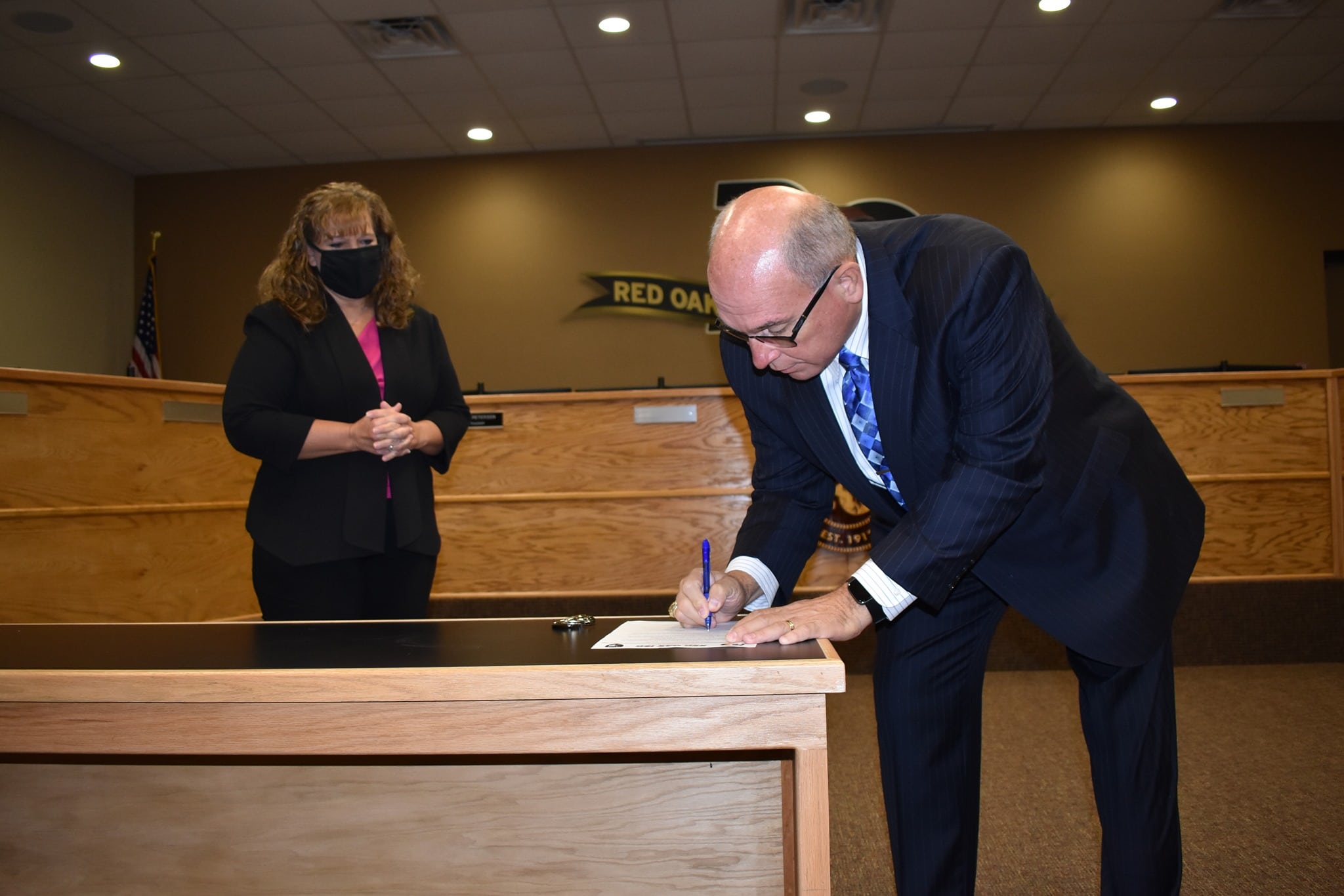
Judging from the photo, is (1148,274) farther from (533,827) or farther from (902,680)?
(533,827)

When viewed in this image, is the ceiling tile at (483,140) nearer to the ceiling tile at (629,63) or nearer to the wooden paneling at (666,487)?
the ceiling tile at (629,63)

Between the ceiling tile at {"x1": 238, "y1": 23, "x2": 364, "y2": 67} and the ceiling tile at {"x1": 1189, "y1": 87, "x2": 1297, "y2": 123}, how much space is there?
19.0 ft

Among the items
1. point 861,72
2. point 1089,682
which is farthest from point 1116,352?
point 1089,682

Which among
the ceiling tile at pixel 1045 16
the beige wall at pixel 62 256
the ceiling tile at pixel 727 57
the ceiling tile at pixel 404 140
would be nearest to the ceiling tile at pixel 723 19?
the ceiling tile at pixel 727 57

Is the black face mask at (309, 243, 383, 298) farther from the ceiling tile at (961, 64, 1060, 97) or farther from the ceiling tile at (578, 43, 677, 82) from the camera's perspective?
the ceiling tile at (961, 64, 1060, 97)

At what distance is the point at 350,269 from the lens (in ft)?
6.34

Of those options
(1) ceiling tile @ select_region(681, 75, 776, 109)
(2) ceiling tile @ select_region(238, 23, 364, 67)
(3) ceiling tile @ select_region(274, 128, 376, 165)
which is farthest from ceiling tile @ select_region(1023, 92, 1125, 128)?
(3) ceiling tile @ select_region(274, 128, 376, 165)

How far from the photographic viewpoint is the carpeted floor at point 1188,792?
6.61 feet

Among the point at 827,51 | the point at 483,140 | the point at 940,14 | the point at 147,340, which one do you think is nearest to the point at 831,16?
the point at 827,51

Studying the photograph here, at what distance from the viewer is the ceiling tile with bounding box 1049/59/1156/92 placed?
5.90m

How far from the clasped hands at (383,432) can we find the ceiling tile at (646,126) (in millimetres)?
5178

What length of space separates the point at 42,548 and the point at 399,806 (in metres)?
2.27

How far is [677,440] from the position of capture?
3.86 meters

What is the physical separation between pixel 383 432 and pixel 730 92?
16.6 feet
